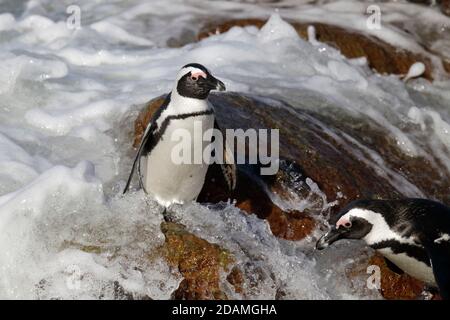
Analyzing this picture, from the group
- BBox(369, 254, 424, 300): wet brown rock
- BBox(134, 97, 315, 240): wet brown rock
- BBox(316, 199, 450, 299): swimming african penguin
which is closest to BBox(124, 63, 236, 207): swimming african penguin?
BBox(134, 97, 315, 240): wet brown rock

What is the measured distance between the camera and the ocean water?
4156 millimetres

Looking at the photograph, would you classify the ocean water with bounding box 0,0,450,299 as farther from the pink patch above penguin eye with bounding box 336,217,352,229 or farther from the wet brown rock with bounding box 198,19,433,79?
the pink patch above penguin eye with bounding box 336,217,352,229

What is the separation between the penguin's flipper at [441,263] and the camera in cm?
386

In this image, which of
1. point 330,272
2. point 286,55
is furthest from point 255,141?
point 286,55

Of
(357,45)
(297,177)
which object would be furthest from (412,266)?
(357,45)

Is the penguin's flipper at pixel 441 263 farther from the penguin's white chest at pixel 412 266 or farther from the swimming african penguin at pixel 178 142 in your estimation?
the swimming african penguin at pixel 178 142

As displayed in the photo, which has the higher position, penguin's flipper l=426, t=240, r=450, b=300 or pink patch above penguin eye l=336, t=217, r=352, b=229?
penguin's flipper l=426, t=240, r=450, b=300

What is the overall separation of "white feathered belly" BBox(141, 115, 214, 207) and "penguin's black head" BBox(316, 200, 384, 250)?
2.88 feet

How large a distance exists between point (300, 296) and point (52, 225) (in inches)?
47.2

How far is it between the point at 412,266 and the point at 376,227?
0.25 m

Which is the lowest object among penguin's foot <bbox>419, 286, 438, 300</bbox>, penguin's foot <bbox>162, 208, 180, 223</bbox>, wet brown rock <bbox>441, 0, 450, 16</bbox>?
wet brown rock <bbox>441, 0, 450, 16</bbox>

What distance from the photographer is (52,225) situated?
4.30m

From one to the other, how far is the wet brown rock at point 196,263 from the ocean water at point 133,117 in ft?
0.17

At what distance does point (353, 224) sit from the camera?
438cm
